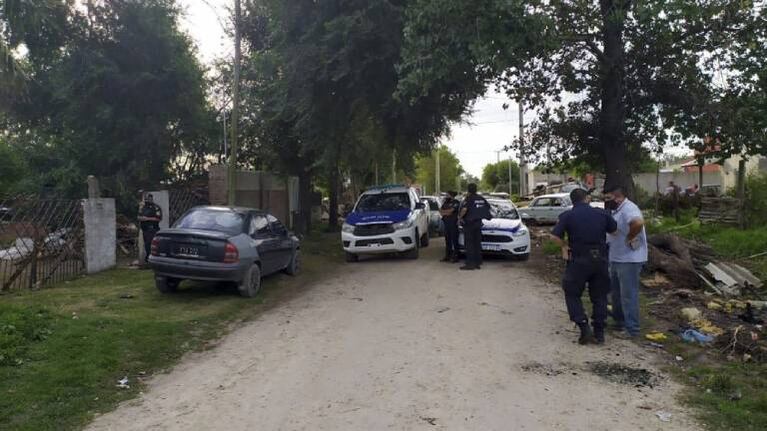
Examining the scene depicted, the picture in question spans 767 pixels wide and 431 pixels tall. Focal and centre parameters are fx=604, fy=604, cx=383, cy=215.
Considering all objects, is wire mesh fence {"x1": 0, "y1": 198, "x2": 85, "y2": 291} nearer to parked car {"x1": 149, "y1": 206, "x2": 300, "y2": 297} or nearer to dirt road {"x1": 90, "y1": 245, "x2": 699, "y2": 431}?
parked car {"x1": 149, "y1": 206, "x2": 300, "y2": 297}

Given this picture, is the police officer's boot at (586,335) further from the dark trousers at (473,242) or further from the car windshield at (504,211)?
the car windshield at (504,211)

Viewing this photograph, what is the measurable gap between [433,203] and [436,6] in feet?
40.0

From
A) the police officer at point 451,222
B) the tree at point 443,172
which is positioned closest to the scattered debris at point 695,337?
the police officer at point 451,222

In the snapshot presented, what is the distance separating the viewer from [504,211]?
585 inches

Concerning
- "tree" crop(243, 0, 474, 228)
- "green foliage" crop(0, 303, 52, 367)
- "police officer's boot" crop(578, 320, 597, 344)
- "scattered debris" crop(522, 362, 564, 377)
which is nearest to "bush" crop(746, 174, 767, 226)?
"tree" crop(243, 0, 474, 228)

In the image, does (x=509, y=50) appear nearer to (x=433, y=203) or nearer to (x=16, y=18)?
(x=16, y=18)

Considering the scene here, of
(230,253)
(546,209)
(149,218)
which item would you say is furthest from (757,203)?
(149,218)

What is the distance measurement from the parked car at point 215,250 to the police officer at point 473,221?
4112 millimetres

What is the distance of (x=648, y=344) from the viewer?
7090 millimetres

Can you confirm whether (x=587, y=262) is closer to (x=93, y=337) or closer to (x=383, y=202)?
(x=93, y=337)

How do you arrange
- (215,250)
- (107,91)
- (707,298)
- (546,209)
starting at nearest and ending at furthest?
(215,250) → (707,298) → (107,91) → (546,209)

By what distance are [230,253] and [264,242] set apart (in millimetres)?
1337

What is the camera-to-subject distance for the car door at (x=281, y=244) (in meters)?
11.5

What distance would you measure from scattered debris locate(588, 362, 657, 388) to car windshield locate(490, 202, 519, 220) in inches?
335
